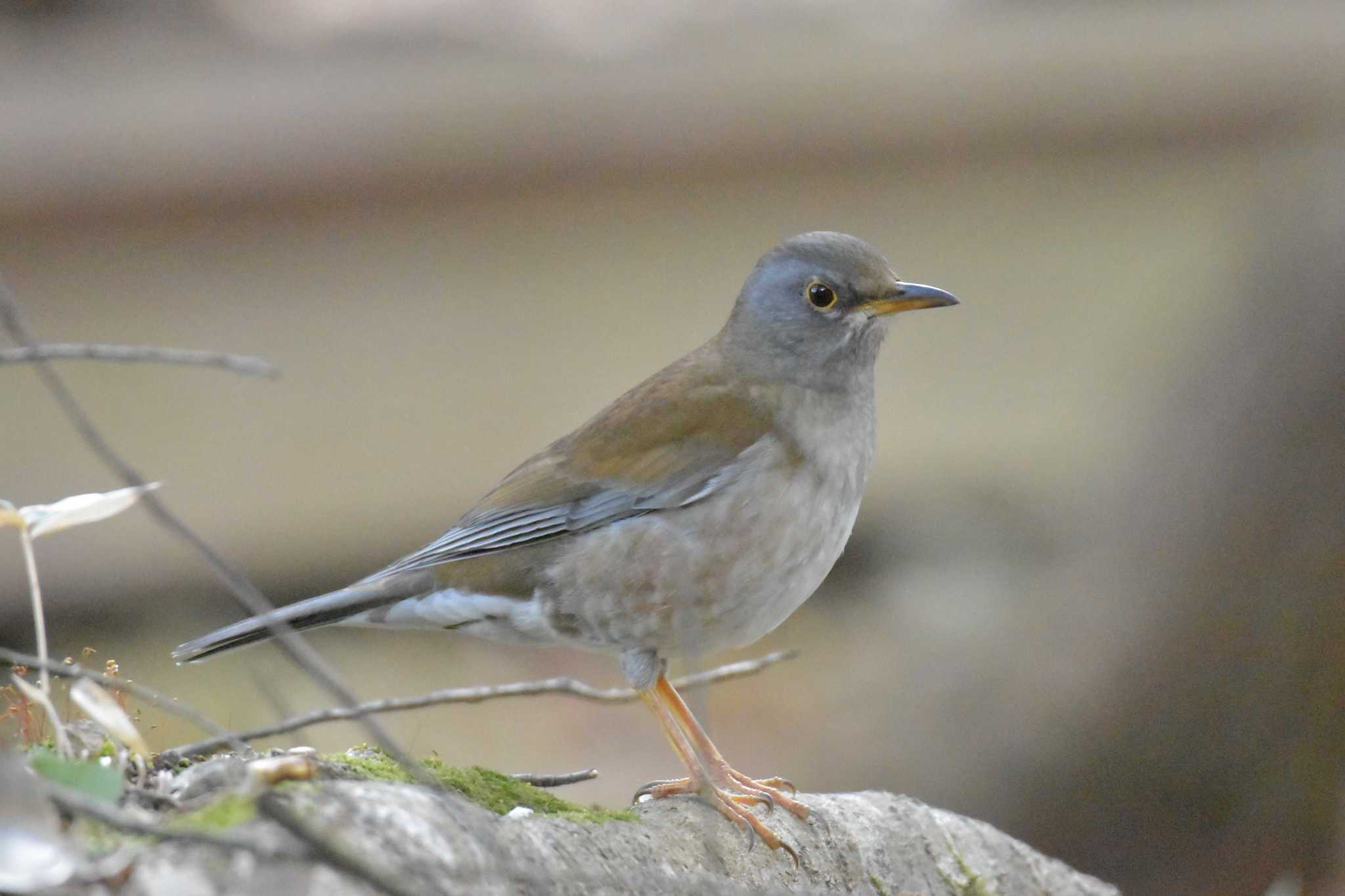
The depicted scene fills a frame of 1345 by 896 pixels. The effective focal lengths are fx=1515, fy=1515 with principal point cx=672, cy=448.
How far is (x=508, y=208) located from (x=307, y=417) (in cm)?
167

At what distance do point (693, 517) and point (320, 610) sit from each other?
3.51 ft

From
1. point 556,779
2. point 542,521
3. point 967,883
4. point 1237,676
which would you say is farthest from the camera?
point 1237,676

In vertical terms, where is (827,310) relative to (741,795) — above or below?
above

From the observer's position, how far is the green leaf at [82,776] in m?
2.53

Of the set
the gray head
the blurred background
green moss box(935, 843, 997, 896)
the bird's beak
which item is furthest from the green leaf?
the blurred background

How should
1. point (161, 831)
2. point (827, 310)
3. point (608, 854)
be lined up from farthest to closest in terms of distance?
point (827, 310) → point (608, 854) → point (161, 831)

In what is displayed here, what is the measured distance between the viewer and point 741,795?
13.3ft

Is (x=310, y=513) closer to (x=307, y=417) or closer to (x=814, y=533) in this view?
(x=307, y=417)

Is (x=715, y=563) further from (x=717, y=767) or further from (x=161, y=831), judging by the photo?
(x=161, y=831)

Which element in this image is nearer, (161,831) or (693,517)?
Result: (161,831)

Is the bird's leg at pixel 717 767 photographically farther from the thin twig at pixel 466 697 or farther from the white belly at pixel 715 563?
the thin twig at pixel 466 697

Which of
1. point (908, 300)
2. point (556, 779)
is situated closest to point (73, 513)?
point (556, 779)

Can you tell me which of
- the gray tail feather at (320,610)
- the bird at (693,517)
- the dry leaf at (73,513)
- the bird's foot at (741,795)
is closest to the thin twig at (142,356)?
the dry leaf at (73,513)

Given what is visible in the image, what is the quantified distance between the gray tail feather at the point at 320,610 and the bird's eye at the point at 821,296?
142 centimetres
